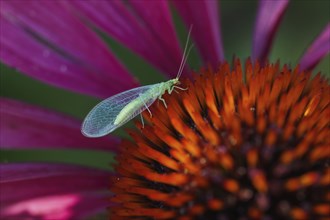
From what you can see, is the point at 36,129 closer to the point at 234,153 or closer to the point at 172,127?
the point at 172,127

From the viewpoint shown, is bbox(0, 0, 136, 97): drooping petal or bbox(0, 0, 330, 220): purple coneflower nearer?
bbox(0, 0, 330, 220): purple coneflower

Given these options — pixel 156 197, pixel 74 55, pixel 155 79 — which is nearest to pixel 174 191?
pixel 156 197

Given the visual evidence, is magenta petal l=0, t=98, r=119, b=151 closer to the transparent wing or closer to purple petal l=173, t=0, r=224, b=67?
the transparent wing


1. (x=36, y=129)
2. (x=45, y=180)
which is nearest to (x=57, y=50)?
(x=36, y=129)

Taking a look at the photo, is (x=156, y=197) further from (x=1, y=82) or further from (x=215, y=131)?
(x=1, y=82)

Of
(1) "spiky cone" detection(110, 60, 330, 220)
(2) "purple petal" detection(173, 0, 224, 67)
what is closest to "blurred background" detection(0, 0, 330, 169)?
(2) "purple petal" detection(173, 0, 224, 67)

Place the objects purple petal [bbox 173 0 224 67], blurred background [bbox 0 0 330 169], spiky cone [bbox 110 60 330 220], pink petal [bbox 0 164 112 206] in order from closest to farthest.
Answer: spiky cone [bbox 110 60 330 220] < pink petal [bbox 0 164 112 206] < purple petal [bbox 173 0 224 67] < blurred background [bbox 0 0 330 169]
